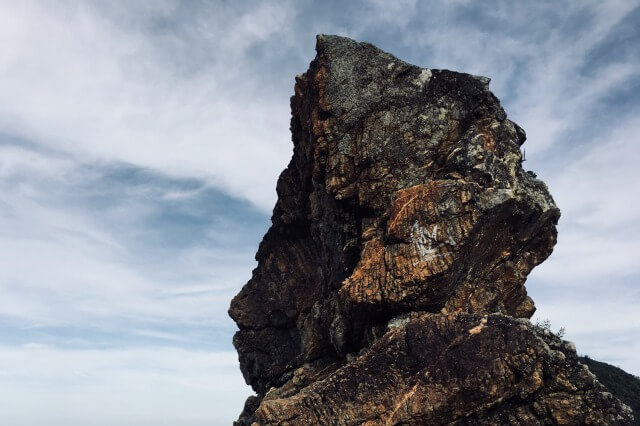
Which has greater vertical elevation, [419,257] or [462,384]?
[419,257]

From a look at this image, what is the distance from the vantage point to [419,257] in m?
31.9

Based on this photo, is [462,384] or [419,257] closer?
[462,384]

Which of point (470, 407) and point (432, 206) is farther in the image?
point (432, 206)

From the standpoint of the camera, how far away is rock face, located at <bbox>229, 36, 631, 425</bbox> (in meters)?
26.2

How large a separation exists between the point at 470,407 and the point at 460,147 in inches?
663

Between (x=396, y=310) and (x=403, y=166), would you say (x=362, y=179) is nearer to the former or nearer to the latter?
(x=403, y=166)

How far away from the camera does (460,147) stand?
3534 centimetres

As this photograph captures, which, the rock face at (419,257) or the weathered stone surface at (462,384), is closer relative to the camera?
the weathered stone surface at (462,384)

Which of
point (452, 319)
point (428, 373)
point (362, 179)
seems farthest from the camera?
point (362, 179)

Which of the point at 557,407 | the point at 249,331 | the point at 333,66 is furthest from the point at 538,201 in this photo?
the point at 249,331

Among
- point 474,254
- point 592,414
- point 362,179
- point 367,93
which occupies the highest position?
point 367,93

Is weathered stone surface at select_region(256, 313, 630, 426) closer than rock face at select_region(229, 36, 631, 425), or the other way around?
weathered stone surface at select_region(256, 313, 630, 426)

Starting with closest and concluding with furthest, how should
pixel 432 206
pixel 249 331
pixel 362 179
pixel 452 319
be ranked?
pixel 452 319 → pixel 432 206 → pixel 362 179 → pixel 249 331

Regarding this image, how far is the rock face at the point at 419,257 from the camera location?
1033 inches
